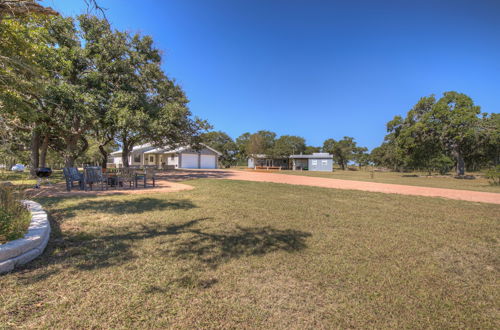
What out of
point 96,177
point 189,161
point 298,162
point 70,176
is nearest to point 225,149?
point 189,161

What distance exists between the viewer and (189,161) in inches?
1345

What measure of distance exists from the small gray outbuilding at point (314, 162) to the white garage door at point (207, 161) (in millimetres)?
14604

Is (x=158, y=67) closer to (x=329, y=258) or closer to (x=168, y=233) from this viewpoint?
(x=168, y=233)

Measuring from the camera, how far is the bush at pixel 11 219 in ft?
9.39

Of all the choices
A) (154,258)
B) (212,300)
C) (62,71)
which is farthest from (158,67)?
(212,300)

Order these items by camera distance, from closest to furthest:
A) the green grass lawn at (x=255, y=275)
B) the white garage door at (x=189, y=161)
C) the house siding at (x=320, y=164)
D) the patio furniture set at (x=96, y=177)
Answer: the green grass lawn at (x=255, y=275) < the patio furniture set at (x=96, y=177) < the white garage door at (x=189, y=161) < the house siding at (x=320, y=164)

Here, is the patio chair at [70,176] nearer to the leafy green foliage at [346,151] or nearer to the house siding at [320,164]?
the house siding at [320,164]

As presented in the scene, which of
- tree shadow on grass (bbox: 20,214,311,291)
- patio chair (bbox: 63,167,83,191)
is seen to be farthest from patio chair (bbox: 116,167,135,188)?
tree shadow on grass (bbox: 20,214,311,291)

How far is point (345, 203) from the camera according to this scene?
6.97 meters

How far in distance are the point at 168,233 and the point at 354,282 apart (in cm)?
297

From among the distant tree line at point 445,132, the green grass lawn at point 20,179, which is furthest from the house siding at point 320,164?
the green grass lawn at point 20,179

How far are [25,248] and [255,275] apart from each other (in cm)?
285

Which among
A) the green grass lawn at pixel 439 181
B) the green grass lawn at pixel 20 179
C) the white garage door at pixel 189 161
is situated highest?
the white garage door at pixel 189 161

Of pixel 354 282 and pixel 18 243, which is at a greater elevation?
→ pixel 18 243
